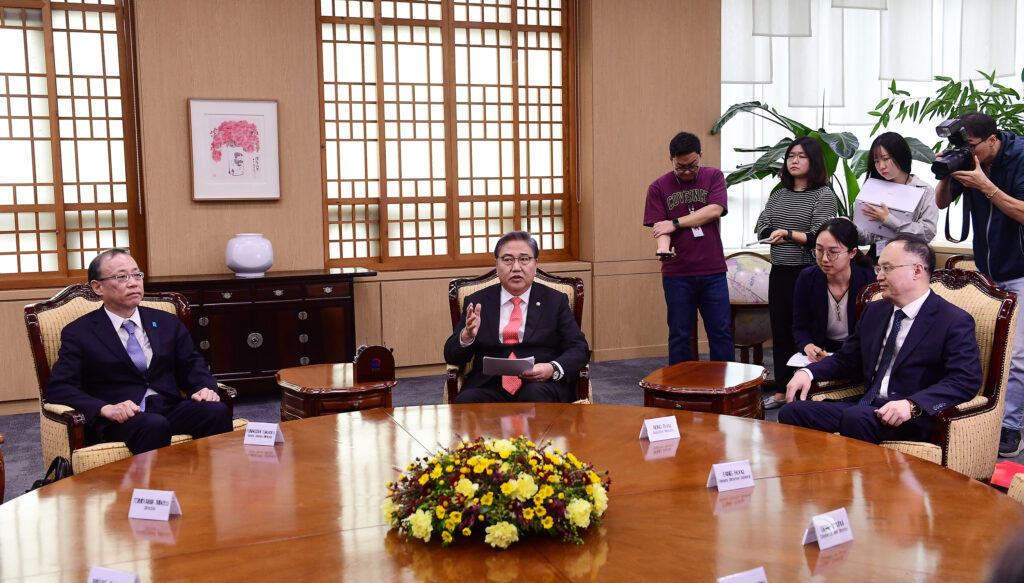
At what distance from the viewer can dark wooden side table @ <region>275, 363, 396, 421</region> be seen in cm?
372

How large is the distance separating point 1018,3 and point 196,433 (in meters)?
7.74

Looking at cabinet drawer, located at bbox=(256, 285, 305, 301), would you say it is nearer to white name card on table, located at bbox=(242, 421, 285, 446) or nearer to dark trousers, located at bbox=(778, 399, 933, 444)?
white name card on table, located at bbox=(242, 421, 285, 446)

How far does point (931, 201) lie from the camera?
4.42 metres

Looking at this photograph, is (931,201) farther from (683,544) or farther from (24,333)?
(24,333)

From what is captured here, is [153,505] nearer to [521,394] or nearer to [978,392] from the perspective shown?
[521,394]

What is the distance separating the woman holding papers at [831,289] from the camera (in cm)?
381

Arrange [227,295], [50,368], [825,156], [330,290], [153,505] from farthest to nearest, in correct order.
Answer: [825,156]
[330,290]
[227,295]
[50,368]
[153,505]

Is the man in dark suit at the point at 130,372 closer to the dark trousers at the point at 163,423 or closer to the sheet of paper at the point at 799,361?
the dark trousers at the point at 163,423

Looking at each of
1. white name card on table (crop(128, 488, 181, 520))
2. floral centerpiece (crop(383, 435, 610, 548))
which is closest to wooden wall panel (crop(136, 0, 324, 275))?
white name card on table (crop(128, 488, 181, 520))

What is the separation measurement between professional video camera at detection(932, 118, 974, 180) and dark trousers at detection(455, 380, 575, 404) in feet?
6.88

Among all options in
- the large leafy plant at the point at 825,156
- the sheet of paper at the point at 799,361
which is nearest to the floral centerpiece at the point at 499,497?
the sheet of paper at the point at 799,361

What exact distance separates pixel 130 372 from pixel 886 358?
2881 mm

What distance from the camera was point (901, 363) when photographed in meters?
3.02

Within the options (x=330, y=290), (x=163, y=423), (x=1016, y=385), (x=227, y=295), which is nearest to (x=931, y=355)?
(x=1016, y=385)
